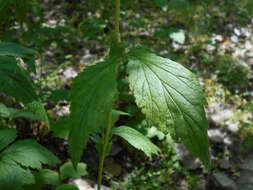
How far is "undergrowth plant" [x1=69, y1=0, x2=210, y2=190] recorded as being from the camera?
1.10 m

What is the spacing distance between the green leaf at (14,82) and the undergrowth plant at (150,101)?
0.34m

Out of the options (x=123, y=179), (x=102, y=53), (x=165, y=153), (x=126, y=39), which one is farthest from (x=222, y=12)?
(x=123, y=179)

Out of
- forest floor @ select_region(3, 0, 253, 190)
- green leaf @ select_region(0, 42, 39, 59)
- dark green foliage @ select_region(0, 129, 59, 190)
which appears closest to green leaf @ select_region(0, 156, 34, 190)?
dark green foliage @ select_region(0, 129, 59, 190)

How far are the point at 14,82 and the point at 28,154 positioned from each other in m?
0.50

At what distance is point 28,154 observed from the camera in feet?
5.80

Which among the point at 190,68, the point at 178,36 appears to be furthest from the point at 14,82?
the point at 190,68

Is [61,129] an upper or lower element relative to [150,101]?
lower

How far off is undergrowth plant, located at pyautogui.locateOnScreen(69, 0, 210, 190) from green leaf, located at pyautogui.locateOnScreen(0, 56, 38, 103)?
1.12ft

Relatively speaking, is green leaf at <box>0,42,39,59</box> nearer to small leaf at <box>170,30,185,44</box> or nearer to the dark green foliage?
the dark green foliage

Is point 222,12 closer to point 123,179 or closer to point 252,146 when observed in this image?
point 252,146

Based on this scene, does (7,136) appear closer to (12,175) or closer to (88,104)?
(12,175)

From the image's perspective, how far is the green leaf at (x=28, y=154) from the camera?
172cm

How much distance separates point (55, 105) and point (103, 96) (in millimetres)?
2530

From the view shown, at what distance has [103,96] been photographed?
1118mm
